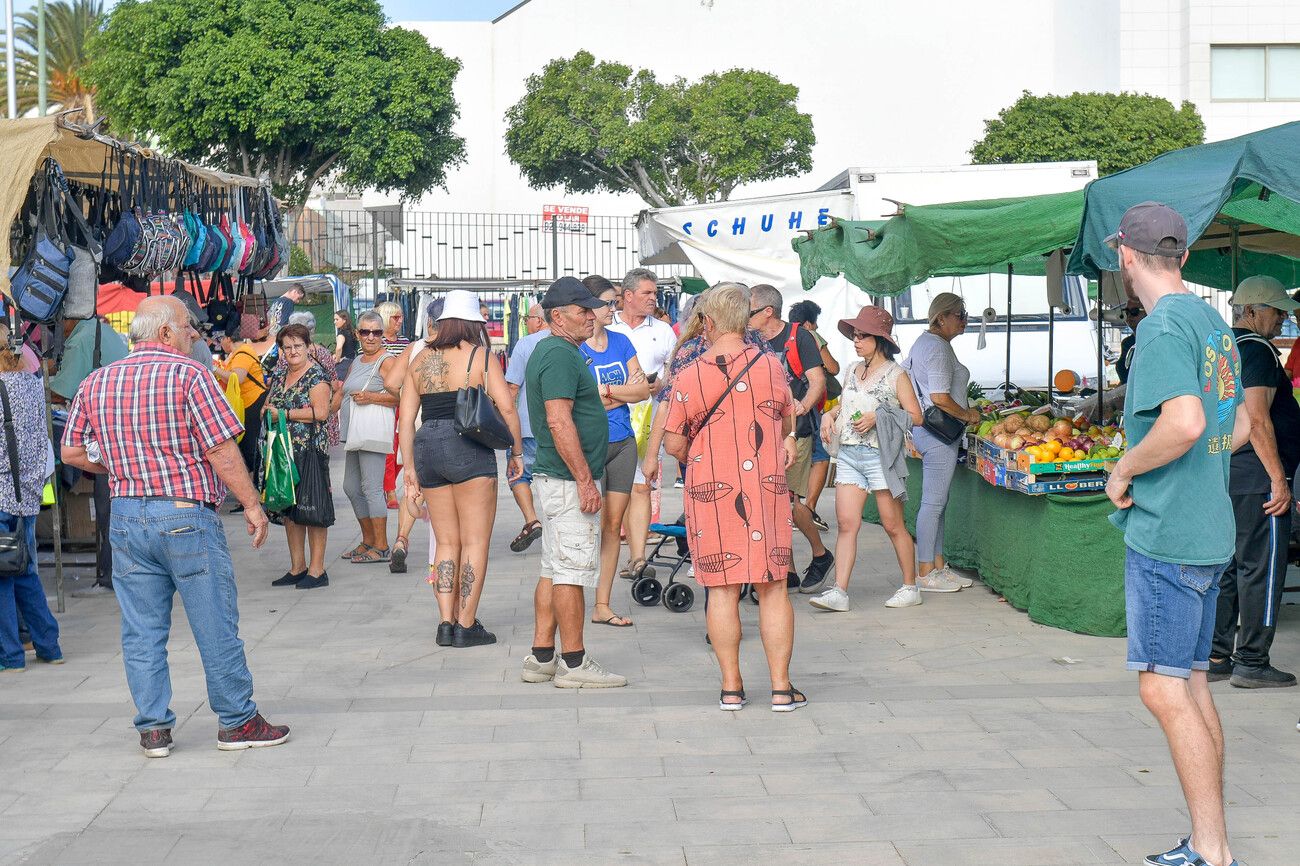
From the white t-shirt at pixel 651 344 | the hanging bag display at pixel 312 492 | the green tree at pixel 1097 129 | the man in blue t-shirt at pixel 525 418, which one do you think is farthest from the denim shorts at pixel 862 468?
the green tree at pixel 1097 129

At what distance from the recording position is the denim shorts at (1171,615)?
4004mm

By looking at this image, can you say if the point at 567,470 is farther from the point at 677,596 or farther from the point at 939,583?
the point at 939,583

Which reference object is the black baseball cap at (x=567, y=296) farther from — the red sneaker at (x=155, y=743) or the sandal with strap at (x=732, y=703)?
the red sneaker at (x=155, y=743)

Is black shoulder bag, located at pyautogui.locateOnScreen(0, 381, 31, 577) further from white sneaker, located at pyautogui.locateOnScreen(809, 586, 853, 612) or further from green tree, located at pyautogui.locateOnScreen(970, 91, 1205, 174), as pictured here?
green tree, located at pyautogui.locateOnScreen(970, 91, 1205, 174)

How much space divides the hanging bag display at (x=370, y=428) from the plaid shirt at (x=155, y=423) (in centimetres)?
468

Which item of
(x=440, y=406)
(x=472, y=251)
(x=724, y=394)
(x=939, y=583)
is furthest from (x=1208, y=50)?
(x=724, y=394)

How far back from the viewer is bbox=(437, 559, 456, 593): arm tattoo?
7434 millimetres

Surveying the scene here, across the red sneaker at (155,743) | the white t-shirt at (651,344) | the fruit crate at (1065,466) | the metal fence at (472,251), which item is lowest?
the red sneaker at (155,743)

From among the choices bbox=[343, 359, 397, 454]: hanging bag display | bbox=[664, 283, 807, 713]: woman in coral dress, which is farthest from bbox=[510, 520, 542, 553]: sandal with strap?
bbox=[664, 283, 807, 713]: woman in coral dress

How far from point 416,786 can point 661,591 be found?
3.83m

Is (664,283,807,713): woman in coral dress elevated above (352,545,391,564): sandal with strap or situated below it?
above

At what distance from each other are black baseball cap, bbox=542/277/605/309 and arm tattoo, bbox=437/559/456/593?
1646mm

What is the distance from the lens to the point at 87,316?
7.67 metres

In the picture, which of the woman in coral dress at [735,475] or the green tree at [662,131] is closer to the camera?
the woman in coral dress at [735,475]
